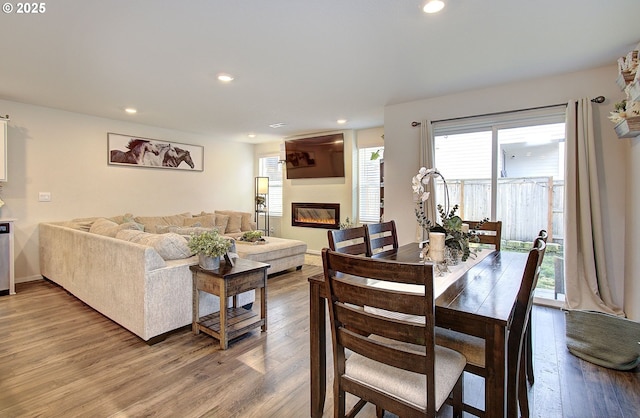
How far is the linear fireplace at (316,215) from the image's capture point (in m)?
6.23

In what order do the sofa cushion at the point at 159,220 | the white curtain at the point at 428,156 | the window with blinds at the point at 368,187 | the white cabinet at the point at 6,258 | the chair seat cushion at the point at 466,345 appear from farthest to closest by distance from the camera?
the window with blinds at the point at 368,187, the sofa cushion at the point at 159,220, the white curtain at the point at 428,156, the white cabinet at the point at 6,258, the chair seat cushion at the point at 466,345

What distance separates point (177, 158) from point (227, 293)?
448 cm

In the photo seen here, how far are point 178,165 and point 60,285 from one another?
284 centimetres

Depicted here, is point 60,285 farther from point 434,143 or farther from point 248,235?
point 434,143

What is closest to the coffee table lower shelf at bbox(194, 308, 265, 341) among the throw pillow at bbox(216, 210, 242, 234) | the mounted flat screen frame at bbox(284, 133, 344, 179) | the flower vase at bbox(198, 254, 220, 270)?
the flower vase at bbox(198, 254, 220, 270)

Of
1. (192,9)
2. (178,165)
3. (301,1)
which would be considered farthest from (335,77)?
(178,165)

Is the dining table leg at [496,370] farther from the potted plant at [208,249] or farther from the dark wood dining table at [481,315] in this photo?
the potted plant at [208,249]

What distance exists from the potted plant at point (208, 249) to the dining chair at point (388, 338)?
5.38ft

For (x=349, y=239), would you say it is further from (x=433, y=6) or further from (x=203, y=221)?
(x=203, y=221)

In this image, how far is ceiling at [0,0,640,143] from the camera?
2105mm

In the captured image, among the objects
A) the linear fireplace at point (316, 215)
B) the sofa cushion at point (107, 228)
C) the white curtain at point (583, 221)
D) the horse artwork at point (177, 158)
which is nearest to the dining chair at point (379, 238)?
the white curtain at point (583, 221)

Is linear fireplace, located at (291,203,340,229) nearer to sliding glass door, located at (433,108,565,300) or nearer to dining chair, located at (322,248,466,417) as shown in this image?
sliding glass door, located at (433,108,565,300)

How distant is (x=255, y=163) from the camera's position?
772cm

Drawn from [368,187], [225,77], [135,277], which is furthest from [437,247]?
[368,187]
